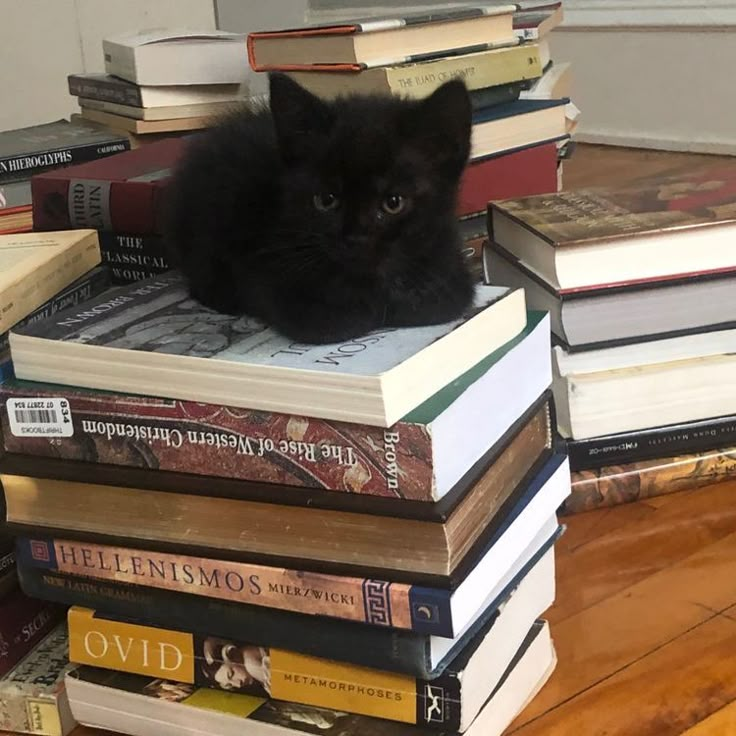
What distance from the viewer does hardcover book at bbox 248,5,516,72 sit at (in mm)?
953

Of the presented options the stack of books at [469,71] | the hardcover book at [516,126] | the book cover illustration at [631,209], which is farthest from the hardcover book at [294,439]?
the hardcover book at [516,126]

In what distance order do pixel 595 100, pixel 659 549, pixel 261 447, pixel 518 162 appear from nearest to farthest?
pixel 261 447 → pixel 659 549 → pixel 518 162 → pixel 595 100

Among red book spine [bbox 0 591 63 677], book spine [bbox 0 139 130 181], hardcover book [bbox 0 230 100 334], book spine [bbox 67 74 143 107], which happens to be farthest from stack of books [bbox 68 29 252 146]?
red book spine [bbox 0 591 63 677]

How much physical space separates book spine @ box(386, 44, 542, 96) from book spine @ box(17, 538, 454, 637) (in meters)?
0.51

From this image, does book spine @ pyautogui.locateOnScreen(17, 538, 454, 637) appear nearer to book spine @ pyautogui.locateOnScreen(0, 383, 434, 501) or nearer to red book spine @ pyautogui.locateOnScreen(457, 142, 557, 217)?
book spine @ pyautogui.locateOnScreen(0, 383, 434, 501)

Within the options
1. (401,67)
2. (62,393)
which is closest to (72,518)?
(62,393)

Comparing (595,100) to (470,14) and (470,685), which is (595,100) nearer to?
(470,14)

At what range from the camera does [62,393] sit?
0.61m

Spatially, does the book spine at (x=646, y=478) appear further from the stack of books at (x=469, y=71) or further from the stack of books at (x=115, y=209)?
the stack of books at (x=115, y=209)

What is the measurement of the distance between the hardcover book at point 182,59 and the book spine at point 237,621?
0.79 metres

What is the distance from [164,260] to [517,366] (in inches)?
14.7

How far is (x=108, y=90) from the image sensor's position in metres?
1.34

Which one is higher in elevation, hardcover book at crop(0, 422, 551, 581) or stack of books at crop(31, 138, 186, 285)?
stack of books at crop(31, 138, 186, 285)

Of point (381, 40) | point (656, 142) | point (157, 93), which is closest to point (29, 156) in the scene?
point (157, 93)
